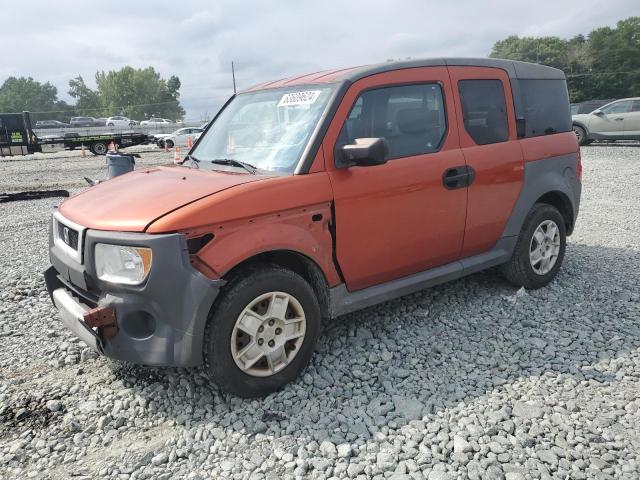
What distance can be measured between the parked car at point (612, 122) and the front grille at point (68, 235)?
56.5 feet

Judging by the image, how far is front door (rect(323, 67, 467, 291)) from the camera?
335 centimetres

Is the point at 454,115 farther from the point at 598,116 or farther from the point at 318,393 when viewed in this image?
the point at 598,116

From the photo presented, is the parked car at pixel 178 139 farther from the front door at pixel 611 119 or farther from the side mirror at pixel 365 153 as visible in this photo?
the side mirror at pixel 365 153

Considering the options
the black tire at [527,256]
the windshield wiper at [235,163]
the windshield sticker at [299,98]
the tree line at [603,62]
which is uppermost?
the tree line at [603,62]

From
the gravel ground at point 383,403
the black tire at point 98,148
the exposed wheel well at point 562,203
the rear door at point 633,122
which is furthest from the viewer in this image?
the black tire at point 98,148

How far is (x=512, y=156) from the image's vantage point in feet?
14.1

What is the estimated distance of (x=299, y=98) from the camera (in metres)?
3.60

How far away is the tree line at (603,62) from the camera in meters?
66.3

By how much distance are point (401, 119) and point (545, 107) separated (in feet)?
6.13

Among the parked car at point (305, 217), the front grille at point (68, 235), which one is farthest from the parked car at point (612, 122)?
the front grille at point (68, 235)

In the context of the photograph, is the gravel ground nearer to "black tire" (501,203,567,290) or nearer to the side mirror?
"black tire" (501,203,567,290)

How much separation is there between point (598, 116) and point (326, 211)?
1829 centimetres

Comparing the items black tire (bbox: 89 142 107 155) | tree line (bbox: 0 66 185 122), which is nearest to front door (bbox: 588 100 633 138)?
black tire (bbox: 89 142 107 155)

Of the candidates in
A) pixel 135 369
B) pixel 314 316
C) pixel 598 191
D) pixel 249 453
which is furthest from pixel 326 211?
pixel 598 191
